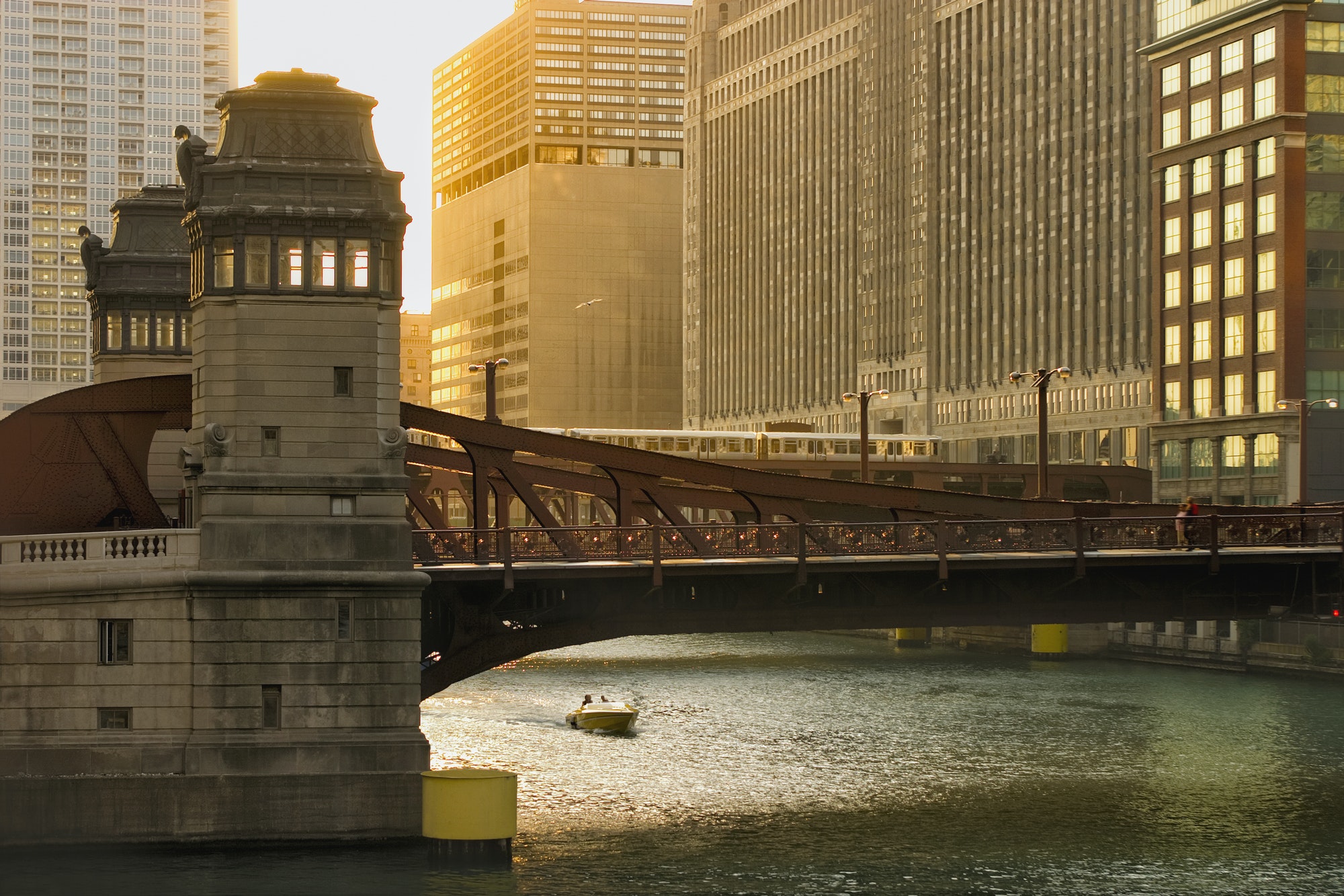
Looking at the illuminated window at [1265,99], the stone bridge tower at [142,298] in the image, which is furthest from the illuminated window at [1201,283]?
the stone bridge tower at [142,298]

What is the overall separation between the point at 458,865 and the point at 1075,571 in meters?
17.7

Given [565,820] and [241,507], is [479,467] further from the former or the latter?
[565,820]

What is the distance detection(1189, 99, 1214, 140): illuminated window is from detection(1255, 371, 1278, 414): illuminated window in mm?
16407

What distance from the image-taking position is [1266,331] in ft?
377

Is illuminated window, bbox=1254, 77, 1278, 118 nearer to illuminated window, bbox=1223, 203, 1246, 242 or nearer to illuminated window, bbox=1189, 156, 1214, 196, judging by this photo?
illuminated window, bbox=1223, 203, 1246, 242

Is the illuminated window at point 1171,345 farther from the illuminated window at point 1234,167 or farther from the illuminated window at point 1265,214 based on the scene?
the illuminated window at point 1265,214

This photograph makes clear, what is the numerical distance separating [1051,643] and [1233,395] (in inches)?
869

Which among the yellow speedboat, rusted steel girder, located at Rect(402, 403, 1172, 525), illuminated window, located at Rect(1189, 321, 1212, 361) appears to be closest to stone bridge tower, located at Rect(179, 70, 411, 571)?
rusted steel girder, located at Rect(402, 403, 1172, 525)

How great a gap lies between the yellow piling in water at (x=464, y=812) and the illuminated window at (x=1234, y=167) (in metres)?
86.8

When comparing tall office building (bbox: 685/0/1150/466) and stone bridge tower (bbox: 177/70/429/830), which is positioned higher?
tall office building (bbox: 685/0/1150/466)

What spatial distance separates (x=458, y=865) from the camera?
137 ft

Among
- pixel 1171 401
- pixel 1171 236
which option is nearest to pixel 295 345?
pixel 1171 236

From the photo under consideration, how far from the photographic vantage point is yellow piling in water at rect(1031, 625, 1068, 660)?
108000 mm

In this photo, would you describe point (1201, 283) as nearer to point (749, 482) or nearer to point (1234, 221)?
point (1234, 221)
